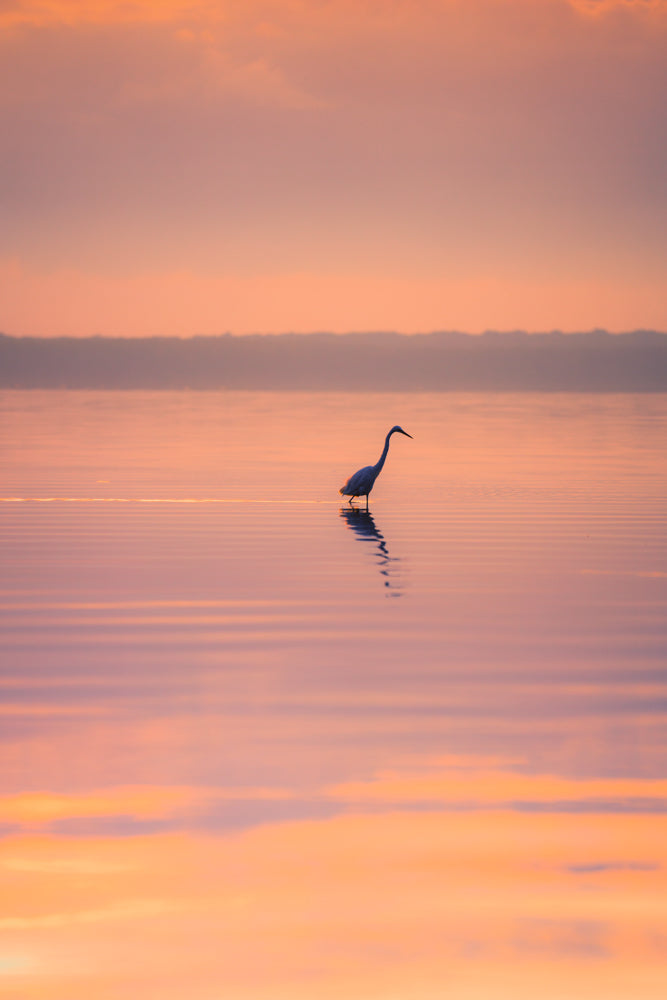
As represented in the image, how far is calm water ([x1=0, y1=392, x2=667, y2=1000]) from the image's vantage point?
18.9 feet

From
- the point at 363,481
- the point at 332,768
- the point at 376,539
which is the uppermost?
the point at 363,481

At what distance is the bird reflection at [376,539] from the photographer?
1595 cm

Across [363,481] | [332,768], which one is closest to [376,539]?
[363,481]

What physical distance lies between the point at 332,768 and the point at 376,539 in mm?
12320

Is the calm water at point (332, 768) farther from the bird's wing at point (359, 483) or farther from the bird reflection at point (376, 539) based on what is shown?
the bird's wing at point (359, 483)

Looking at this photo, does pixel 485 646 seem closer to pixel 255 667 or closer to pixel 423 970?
pixel 255 667

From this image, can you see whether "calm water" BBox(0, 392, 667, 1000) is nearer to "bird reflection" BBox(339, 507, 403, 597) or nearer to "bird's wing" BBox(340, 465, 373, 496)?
"bird reflection" BBox(339, 507, 403, 597)

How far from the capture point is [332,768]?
8.25 m

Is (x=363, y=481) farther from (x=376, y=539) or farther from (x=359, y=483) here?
(x=376, y=539)

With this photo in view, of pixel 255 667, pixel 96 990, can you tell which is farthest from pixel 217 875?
pixel 255 667

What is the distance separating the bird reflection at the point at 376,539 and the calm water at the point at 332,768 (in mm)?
84

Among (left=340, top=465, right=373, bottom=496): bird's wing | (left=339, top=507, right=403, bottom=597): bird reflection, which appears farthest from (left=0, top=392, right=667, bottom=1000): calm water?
(left=340, top=465, right=373, bottom=496): bird's wing

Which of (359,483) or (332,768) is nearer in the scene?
(332,768)

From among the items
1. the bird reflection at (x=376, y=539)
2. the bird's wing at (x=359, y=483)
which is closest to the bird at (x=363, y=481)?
the bird's wing at (x=359, y=483)
